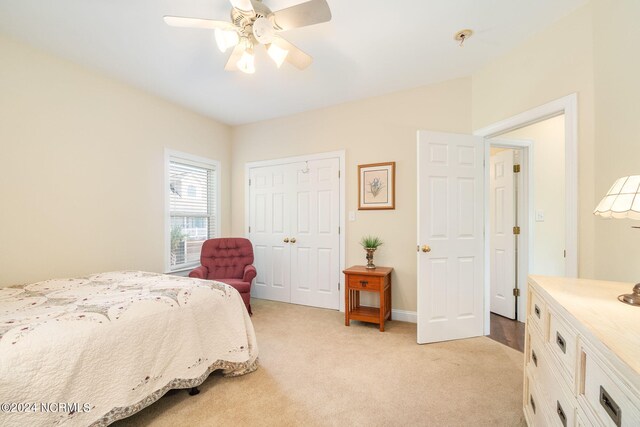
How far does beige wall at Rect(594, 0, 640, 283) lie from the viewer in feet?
4.73

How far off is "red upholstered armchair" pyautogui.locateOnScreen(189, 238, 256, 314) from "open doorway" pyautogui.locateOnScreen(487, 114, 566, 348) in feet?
10.1

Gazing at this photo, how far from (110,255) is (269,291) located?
2.00 meters

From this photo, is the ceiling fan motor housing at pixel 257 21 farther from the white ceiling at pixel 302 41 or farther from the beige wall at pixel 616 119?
the beige wall at pixel 616 119

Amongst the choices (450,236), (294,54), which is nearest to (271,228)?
(450,236)

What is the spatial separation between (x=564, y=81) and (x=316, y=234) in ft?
9.10

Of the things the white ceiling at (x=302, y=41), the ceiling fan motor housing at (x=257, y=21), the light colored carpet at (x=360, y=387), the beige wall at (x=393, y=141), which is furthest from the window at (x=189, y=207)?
the ceiling fan motor housing at (x=257, y=21)

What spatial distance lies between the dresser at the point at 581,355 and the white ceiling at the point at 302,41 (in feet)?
6.14

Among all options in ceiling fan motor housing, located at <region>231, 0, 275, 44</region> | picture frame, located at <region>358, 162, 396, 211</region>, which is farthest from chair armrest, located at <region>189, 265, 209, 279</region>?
ceiling fan motor housing, located at <region>231, 0, 275, 44</region>

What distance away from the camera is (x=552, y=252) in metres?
3.10

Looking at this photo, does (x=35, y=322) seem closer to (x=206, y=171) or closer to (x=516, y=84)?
(x=206, y=171)

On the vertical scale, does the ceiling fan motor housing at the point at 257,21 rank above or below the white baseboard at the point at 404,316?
above

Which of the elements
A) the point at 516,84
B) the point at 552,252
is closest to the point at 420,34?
the point at 516,84

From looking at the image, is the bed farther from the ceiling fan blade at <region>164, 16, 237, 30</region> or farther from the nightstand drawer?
the ceiling fan blade at <region>164, 16, 237, 30</region>

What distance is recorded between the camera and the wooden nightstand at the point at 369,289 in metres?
2.82
